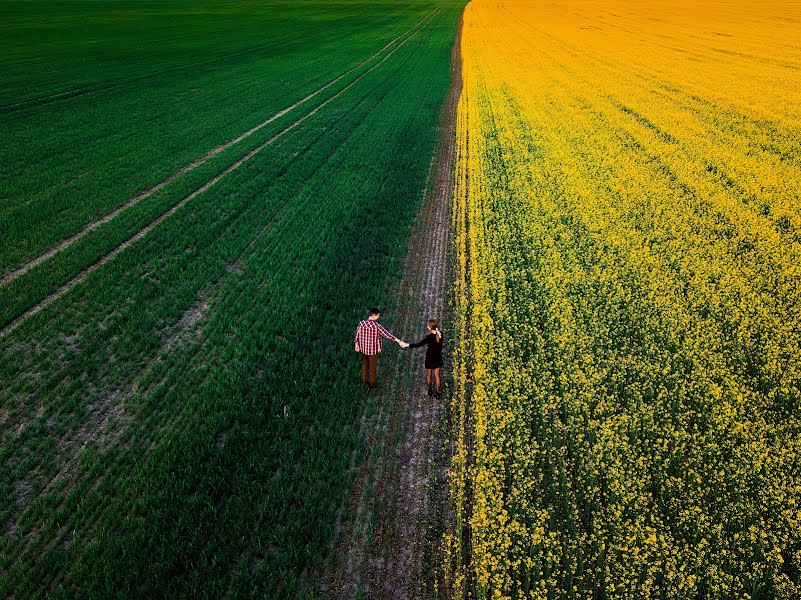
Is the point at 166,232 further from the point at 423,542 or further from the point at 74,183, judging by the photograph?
the point at 423,542

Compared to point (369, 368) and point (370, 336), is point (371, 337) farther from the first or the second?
point (369, 368)

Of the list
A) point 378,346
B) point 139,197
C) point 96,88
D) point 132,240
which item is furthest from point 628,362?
point 96,88

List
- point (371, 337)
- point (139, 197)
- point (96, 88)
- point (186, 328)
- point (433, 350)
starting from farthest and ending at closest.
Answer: point (96, 88) → point (139, 197) → point (186, 328) → point (371, 337) → point (433, 350)

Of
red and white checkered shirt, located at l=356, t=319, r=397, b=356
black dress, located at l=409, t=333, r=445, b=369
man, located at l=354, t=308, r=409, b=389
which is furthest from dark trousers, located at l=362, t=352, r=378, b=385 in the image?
black dress, located at l=409, t=333, r=445, b=369

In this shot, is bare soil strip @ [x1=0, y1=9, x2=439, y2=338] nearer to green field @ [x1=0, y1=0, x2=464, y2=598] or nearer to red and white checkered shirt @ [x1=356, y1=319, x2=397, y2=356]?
green field @ [x1=0, y1=0, x2=464, y2=598]

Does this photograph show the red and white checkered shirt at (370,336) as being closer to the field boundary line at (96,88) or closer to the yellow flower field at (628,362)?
the yellow flower field at (628,362)

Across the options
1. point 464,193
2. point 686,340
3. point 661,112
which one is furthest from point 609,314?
point 661,112
